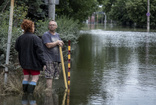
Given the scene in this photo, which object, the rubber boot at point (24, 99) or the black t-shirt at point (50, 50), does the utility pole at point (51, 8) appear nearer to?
the black t-shirt at point (50, 50)

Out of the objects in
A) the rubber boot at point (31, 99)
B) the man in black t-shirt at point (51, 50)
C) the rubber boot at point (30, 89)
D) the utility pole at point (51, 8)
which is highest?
the utility pole at point (51, 8)

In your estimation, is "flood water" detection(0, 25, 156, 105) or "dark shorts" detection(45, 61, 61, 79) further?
"dark shorts" detection(45, 61, 61, 79)

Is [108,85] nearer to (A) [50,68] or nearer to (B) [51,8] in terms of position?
(A) [50,68]

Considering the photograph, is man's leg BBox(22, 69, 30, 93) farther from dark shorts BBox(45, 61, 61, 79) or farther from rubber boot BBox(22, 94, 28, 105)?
dark shorts BBox(45, 61, 61, 79)

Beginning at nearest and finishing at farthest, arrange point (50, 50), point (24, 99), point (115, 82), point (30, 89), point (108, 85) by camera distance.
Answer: point (24, 99) → point (30, 89) → point (50, 50) → point (108, 85) → point (115, 82)

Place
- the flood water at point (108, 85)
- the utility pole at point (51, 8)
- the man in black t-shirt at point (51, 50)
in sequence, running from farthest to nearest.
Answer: the utility pole at point (51, 8) → the man in black t-shirt at point (51, 50) → the flood water at point (108, 85)

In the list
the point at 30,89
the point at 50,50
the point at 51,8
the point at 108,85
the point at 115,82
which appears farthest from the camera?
the point at 51,8

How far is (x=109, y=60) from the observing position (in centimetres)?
1366

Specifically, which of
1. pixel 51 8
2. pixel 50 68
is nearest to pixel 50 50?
pixel 50 68

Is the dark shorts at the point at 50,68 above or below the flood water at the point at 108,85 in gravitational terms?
above

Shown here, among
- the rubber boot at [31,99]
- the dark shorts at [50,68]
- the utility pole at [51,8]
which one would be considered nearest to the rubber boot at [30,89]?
the rubber boot at [31,99]

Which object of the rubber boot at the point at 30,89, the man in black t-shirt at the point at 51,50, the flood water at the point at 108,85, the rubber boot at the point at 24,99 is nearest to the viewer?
the rubber boot at the point at 24,99

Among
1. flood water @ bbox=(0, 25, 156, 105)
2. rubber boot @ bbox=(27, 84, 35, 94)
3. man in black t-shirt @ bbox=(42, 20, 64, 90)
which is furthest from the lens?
man in black t-shirt @ bbox=(42, 20, 64, 90)

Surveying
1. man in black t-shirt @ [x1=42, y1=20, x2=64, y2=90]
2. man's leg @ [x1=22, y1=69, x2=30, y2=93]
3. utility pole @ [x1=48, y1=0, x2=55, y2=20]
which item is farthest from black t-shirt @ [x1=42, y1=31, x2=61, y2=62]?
utility pole @ [x1=48, y1=0, x2=55, y2=20]
